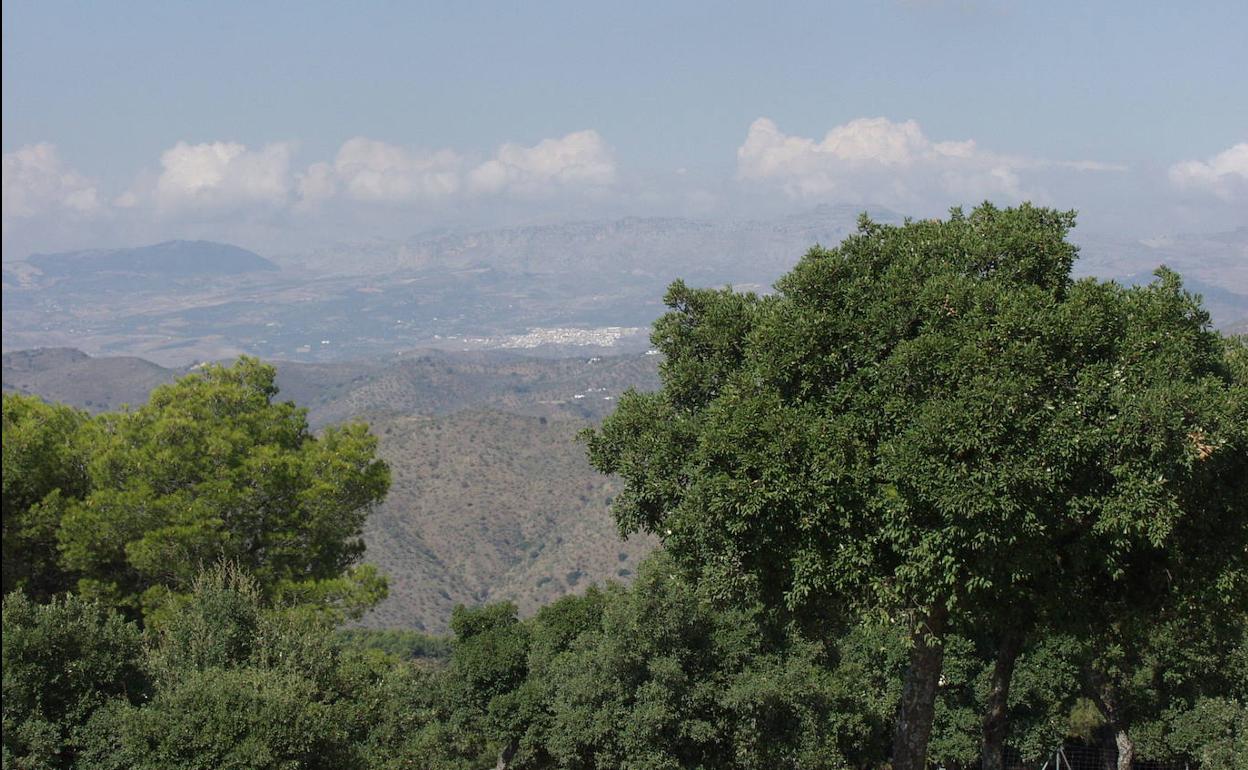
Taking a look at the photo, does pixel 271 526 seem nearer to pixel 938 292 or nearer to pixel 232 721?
pixel 232 721

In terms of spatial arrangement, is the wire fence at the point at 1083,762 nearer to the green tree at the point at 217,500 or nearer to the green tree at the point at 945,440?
the green tree at the point at 945,440

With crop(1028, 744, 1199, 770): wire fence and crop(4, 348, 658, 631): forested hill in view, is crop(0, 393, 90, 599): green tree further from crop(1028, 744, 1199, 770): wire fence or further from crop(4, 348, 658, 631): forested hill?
crop(4, 348, 658, 631): forested hill

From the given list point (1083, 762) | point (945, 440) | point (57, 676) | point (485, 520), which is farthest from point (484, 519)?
point (945, 440)

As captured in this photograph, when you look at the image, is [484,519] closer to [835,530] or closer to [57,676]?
[57,676]

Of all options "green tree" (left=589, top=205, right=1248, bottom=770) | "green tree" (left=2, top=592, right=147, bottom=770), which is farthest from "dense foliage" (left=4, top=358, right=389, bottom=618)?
"green tree" (left=589, top=205, right=1248, bottom=770)

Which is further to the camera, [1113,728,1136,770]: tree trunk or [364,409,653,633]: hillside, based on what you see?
[364,409,653,633]: hillside

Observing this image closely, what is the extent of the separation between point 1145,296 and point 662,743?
34.6 ft

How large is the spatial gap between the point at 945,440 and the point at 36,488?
19.7 m

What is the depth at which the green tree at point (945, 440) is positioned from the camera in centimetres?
916

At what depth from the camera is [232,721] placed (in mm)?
10180

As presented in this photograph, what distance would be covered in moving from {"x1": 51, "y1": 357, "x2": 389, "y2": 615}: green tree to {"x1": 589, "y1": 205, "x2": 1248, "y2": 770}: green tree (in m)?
12.4

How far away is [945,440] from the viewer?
9.23 metres

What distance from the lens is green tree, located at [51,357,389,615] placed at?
20094 millimetres

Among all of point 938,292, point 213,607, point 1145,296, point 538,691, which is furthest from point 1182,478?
point 538,691
